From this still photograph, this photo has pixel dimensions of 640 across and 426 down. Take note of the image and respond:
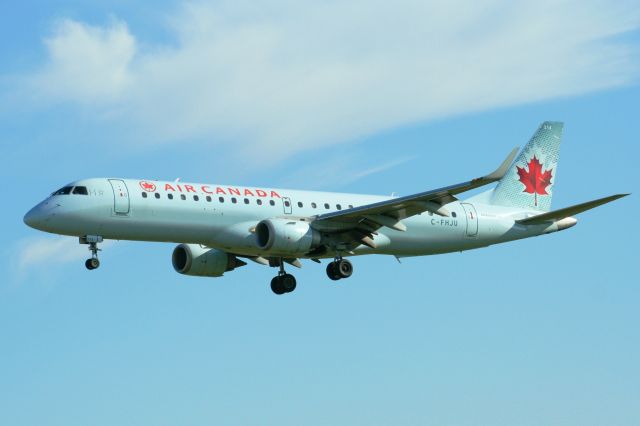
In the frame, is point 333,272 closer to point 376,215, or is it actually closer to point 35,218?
point 376,215

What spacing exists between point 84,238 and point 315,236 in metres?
8.67

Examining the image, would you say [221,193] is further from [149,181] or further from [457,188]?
[457,188]

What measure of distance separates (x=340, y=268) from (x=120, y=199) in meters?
9.19

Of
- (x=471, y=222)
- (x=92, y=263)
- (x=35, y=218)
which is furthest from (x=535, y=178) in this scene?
(x=35, y=218)

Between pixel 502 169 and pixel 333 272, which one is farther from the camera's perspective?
pixel 333 272

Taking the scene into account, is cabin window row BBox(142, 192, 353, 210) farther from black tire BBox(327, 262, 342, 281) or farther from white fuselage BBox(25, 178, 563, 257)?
black tire BBox(327, 262, 342, 281)

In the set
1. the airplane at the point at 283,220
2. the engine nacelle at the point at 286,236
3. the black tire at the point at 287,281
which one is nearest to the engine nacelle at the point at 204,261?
the airplane at the point at 283,220

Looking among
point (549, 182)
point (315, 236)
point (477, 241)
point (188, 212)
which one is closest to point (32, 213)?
point (188, 212)

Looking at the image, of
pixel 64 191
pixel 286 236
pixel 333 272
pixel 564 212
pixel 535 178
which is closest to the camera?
pixel 64 191

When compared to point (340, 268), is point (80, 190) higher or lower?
higher

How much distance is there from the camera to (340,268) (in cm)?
5066

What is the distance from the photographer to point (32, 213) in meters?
47.5

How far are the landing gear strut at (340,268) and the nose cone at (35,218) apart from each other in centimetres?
1133

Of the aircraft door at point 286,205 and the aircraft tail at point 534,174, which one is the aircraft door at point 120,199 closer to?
the aircraft door at point 286,205
